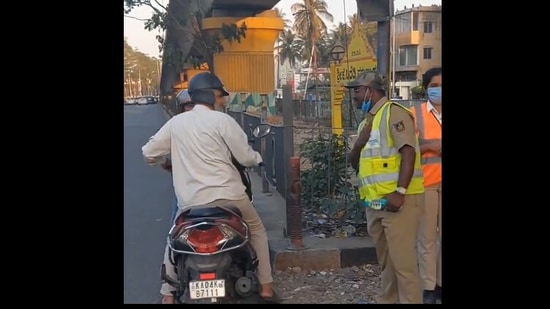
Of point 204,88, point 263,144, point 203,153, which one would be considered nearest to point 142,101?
point 204,88

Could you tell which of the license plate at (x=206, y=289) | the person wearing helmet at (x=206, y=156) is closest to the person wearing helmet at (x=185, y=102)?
the person wearing helmet at (x=206, y=156)

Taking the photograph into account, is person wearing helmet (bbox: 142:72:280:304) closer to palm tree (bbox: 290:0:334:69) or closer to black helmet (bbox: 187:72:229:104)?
black helmet (bbox: 187:72:229:104)

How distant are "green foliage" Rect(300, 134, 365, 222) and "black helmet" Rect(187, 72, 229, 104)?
2.69 metres

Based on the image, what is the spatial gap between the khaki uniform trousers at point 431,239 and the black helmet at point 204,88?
1673 millimetres

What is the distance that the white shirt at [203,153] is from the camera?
4.10 metres

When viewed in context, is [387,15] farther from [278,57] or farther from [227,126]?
[278,57]

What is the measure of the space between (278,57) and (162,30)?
4.33 m

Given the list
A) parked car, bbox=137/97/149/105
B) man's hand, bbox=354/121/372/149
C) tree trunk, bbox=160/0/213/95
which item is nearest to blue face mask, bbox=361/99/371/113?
man's hand, bbox=354/121/372/149

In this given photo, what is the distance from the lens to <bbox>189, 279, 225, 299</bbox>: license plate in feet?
12.9

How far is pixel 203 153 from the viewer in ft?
13.5
